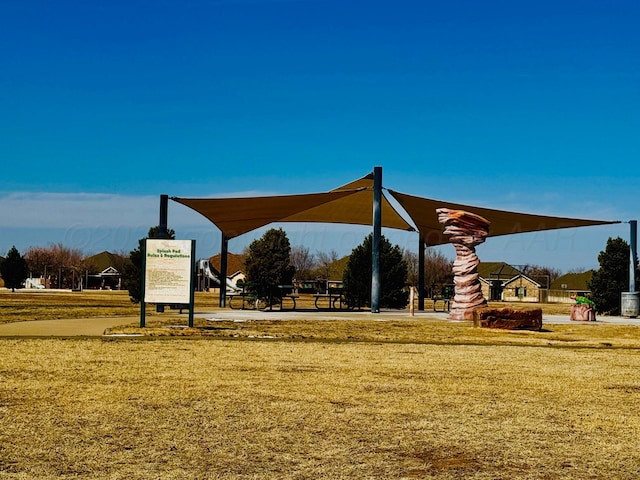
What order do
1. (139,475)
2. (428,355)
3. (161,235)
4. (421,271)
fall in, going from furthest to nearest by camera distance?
(421,271) < (161,235) < (428,355) < (139,475)

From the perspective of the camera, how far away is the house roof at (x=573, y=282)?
279 ft

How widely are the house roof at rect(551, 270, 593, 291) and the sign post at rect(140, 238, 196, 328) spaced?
7530cm

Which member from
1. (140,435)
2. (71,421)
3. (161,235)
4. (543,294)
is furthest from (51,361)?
(543,294)

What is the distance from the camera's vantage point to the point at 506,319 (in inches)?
637

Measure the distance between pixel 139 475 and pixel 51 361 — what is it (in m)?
5.12

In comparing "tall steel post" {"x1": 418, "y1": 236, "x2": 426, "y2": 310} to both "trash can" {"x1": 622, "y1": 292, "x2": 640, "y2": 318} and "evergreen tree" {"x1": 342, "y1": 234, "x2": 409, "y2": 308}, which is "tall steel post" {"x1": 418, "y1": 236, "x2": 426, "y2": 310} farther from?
"trash can" {"x1": 622, "y1": 292, "x2": 640, "y2": 318}

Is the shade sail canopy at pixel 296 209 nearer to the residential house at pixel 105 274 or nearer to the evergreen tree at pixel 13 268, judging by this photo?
the evergreen tree at pixel 13 268

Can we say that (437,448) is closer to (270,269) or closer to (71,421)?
(71,421)

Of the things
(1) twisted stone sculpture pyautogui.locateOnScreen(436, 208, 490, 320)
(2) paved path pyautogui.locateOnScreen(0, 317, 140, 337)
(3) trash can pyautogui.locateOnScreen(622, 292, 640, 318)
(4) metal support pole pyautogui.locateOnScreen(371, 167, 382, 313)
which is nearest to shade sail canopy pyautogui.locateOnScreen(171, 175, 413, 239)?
(4) metal support pole pyautogui.locateOnScreen(371, 167, 382, 313)

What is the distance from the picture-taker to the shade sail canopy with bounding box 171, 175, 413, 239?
22516mm

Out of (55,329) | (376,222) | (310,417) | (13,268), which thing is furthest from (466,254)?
(13,268)

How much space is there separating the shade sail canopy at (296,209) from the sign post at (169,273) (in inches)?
285

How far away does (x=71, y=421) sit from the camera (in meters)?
5.44

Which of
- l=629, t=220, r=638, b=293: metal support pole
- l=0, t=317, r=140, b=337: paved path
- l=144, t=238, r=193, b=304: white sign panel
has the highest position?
l=629, t=220, r=638, b=293: metal support pole
